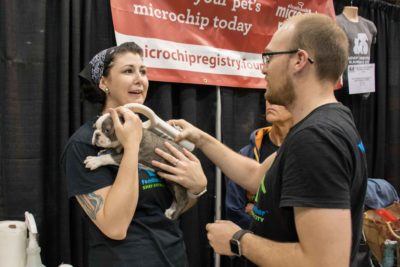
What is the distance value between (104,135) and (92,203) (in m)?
0.19

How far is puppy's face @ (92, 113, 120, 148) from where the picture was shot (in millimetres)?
1074

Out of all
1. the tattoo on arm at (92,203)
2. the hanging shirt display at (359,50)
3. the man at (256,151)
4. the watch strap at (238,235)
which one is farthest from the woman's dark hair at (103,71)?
the hanging shirt display at (359,50)

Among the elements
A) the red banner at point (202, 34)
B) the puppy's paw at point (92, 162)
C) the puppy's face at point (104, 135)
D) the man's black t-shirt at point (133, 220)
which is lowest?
the man's black t-shirt at point (133, 220)

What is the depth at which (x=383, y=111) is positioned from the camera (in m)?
3.01

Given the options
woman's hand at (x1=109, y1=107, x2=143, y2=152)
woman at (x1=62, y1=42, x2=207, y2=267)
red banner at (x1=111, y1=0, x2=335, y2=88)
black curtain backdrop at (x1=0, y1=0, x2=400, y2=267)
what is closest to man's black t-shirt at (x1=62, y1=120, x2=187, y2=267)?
woman at (x1=62, y1=42, x2=207, y2=267)

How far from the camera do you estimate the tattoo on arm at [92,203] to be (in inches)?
41.1

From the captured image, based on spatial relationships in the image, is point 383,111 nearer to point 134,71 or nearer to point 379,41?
point 379,41

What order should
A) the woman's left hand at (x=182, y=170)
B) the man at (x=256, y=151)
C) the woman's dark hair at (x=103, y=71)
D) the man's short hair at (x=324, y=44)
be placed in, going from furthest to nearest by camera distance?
the man at (x=256, y=151) → the woman's dark hair at (x=103, y=71) → the woman's left hand at (x=182, y=170) → the man's short hair at (x=324, y=44)

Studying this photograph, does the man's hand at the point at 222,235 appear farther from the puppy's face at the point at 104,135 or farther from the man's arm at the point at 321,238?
the puppy's face at the point at 104,135

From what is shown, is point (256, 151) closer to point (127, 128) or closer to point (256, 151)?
point (256, 151)

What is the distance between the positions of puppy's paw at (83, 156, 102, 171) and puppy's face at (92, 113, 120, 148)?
0.04 meters

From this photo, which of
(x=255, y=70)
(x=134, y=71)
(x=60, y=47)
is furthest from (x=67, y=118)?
(x=255, y=70)

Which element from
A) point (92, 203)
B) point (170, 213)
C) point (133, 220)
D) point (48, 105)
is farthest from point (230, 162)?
point (48, 105)

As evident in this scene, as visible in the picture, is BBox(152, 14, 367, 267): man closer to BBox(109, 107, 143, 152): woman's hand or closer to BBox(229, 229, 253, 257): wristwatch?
BBox(229, 229, 253, 257): wristwatch
